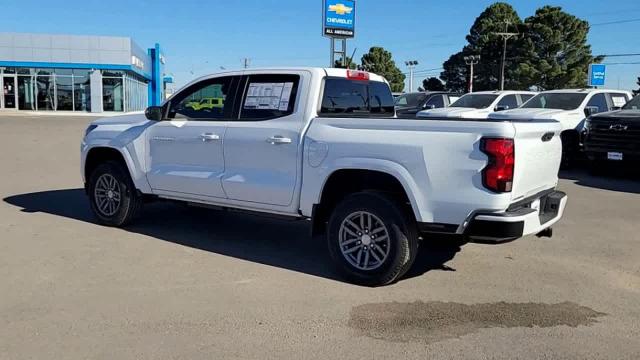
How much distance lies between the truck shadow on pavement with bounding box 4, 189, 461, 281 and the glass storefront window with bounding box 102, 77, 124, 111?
39207 mm

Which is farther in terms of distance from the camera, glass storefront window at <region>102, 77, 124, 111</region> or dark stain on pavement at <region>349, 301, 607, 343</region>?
glass storefront window at <region>102, 77, 124, 111</region>

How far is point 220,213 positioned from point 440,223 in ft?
14.0

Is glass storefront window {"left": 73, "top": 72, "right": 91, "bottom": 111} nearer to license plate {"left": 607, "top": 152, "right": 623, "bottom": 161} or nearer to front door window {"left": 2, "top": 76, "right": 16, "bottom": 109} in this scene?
front door window {"left": 2, "top": 76, "right": 16, "bottom": 109}

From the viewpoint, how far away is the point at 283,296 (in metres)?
4.98

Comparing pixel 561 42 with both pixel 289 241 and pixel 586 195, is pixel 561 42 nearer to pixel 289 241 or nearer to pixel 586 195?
pixel 586 195

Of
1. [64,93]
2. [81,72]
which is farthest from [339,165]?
[64,93]

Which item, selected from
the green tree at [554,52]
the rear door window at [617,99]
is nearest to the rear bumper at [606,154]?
the rear door window at [617,99]

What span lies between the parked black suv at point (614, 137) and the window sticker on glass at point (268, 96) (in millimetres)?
8732

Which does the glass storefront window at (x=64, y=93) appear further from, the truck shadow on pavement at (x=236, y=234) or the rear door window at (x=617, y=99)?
the rear door window at (x=617, y=99)

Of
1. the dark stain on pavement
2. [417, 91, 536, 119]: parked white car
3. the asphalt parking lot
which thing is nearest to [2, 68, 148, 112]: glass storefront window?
[417, 91, 536, 119]: parked white car

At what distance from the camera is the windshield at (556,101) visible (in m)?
14.4

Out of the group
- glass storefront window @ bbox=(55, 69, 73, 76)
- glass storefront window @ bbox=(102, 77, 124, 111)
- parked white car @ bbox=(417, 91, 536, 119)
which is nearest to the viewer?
parked white car @ bbox=(417, 91, 536, 119)

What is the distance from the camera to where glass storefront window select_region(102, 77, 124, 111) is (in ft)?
152

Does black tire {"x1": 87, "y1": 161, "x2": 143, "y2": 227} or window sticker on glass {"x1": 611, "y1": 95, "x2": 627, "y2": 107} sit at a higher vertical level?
window sticker on glass {"x1": 611, "y1": 95, "x2": 627, "y2": 107}
